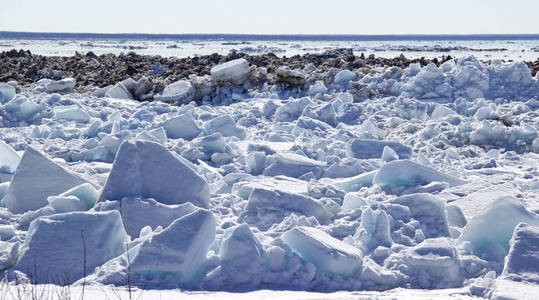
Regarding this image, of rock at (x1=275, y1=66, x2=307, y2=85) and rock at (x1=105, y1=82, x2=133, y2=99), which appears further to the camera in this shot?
rock at (x1=275, y1=66, x2=307, y2=85)

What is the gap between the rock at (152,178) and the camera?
325 centimetres

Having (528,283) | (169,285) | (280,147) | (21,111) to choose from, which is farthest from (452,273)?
(21,111)

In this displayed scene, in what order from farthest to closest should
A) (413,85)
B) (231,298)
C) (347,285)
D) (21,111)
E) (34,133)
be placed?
(413,85), (21,111), (34,133), (347,285), (231,298)

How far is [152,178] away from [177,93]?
15.2 feet

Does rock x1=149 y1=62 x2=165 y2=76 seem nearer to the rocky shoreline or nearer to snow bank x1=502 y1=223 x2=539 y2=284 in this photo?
the rocky shoreline

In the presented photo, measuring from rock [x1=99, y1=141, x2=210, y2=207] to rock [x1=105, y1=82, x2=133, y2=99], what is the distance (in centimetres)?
470

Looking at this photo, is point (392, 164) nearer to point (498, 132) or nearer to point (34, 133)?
point (498, 132)

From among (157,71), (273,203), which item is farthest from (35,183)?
(157,71)

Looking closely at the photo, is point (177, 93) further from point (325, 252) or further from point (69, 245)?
point (325, 252)

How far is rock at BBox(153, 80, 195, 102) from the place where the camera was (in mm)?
7766

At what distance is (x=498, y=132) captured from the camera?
17.8ft

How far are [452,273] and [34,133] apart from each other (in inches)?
162

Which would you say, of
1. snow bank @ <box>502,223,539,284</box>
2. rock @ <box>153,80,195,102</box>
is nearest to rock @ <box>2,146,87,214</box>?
snow bank @ <box>502,223,539,284</box>

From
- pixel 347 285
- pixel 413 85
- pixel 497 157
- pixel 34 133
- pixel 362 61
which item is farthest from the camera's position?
pixel 362 61
